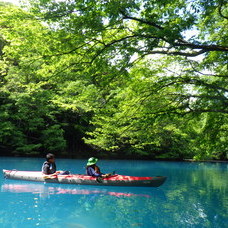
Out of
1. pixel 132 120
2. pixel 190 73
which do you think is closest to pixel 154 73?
pixel 190 73

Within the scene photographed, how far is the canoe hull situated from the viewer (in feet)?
32.1

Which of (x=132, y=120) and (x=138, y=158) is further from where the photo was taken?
(x=138, y=158)

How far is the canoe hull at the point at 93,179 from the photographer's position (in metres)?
9.80

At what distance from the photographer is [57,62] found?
19.9 ft

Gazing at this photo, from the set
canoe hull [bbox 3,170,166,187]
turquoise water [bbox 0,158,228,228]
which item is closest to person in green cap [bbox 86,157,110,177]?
canoe hull [bbox 3,170,166,187]

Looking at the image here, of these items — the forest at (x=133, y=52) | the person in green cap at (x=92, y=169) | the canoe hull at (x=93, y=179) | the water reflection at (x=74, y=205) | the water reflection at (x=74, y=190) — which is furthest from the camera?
the person in green cap at (x=92, y=169)

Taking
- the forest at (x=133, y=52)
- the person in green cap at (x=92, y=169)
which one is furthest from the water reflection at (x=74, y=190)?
the forest at (x=133, y=52)

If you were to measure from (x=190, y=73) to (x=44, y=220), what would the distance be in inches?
216

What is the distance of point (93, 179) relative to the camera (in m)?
10.1

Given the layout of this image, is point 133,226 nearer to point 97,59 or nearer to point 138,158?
point 97,59

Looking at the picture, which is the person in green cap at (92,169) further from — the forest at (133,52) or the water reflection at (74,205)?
the forest at (133,52)

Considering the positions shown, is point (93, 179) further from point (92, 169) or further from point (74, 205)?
point (74, 205)

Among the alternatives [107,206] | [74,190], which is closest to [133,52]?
[107,206]

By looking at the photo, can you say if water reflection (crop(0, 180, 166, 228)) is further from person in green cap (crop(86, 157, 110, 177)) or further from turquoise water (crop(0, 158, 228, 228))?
person in green cap (crop(86, 157, 110, 177))
